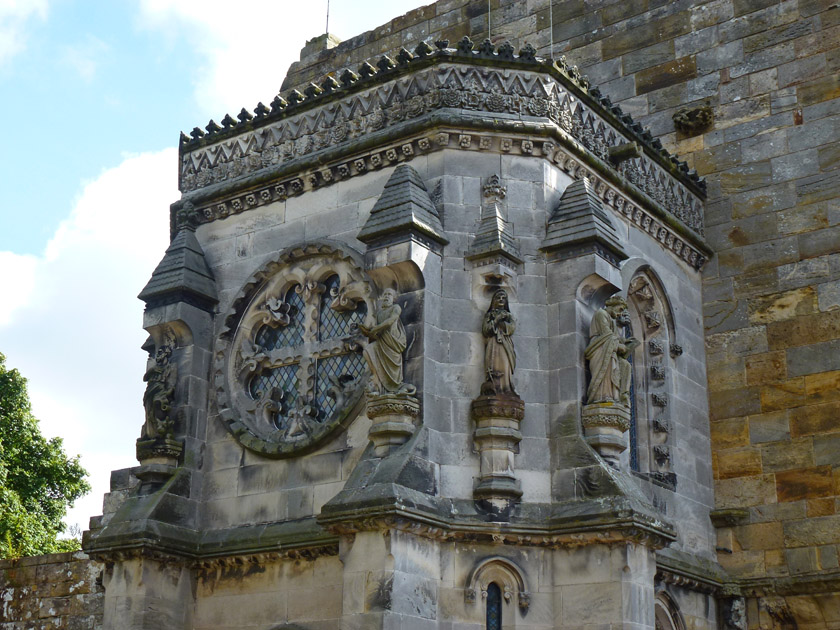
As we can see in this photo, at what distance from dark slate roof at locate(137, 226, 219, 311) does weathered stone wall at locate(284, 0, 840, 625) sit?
6.55 metres

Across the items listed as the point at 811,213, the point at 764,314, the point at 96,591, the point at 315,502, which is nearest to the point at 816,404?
the point at 764,314

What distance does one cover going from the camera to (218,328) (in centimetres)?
1429

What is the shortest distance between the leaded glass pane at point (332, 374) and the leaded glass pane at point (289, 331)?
0.53m

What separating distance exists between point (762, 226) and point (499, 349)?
18.3 ft

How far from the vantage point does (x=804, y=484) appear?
14648 millimetres

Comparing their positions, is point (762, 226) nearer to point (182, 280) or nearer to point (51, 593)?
point (182, 280)

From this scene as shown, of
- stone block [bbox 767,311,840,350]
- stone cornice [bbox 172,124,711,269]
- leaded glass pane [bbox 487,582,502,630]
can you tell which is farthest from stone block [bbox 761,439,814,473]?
leaded glass pane [bbox 487,582,502,630]

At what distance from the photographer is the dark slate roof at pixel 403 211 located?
40.5 ft

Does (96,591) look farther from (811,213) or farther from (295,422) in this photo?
(811,213)

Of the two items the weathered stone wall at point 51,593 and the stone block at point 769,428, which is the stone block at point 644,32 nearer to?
the stone block at point 769,428

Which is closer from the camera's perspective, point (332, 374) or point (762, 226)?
point (332, 374)

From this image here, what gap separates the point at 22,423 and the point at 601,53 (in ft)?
56.0

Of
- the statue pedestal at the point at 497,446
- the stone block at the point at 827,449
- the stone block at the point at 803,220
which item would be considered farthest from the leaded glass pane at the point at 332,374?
the stone block at the point at 803,220

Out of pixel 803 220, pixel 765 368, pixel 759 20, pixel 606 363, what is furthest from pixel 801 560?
pixel 759 20
